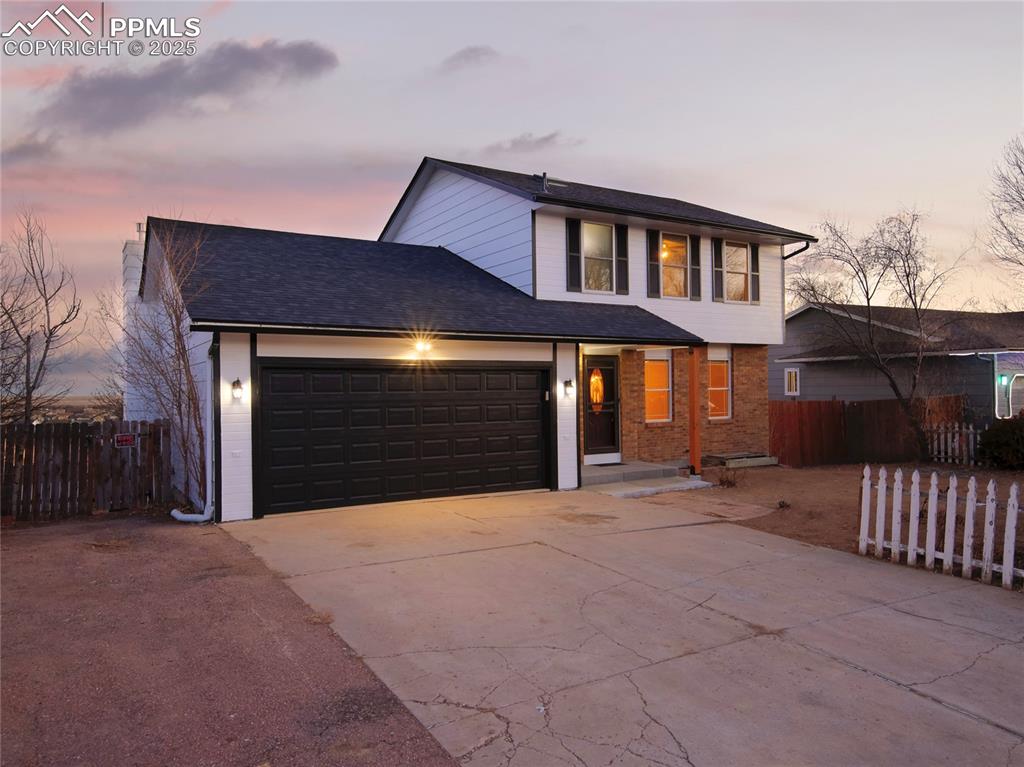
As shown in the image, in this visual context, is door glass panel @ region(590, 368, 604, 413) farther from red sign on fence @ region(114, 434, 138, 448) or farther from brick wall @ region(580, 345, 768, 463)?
red sign on fence @ region(114, 434, 138, 448)

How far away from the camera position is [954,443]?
17094 millimetres

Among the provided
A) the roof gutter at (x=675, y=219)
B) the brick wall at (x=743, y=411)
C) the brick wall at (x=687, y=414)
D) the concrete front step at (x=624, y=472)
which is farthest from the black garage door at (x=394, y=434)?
the brick wall at (x=743, y=411)

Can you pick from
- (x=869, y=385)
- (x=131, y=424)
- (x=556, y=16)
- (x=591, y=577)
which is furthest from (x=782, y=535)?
(x=869, y=385)

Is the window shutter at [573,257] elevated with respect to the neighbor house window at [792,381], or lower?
elevated

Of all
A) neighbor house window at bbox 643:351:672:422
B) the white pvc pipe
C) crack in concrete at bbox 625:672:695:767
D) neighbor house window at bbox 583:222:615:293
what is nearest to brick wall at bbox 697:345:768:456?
neighbor house window at bbox 643:351:672:422

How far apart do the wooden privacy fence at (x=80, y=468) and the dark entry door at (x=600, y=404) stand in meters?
8.33

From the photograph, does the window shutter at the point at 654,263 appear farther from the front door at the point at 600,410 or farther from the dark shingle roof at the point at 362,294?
the front door at the point at 600,410

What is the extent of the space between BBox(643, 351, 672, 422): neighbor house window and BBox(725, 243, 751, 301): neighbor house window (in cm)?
265

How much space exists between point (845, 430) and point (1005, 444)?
3717mm

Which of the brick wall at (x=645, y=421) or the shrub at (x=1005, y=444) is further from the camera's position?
the shrub at (x=1005, y=444)

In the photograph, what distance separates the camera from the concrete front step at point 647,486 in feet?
40.0

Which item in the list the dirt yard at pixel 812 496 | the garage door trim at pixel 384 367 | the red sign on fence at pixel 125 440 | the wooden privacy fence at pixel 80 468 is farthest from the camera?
the red sign on fence at pixel 125 440

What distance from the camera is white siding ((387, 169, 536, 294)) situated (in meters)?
14.1

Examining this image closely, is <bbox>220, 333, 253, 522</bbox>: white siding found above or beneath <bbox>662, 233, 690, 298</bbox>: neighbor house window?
beneath
